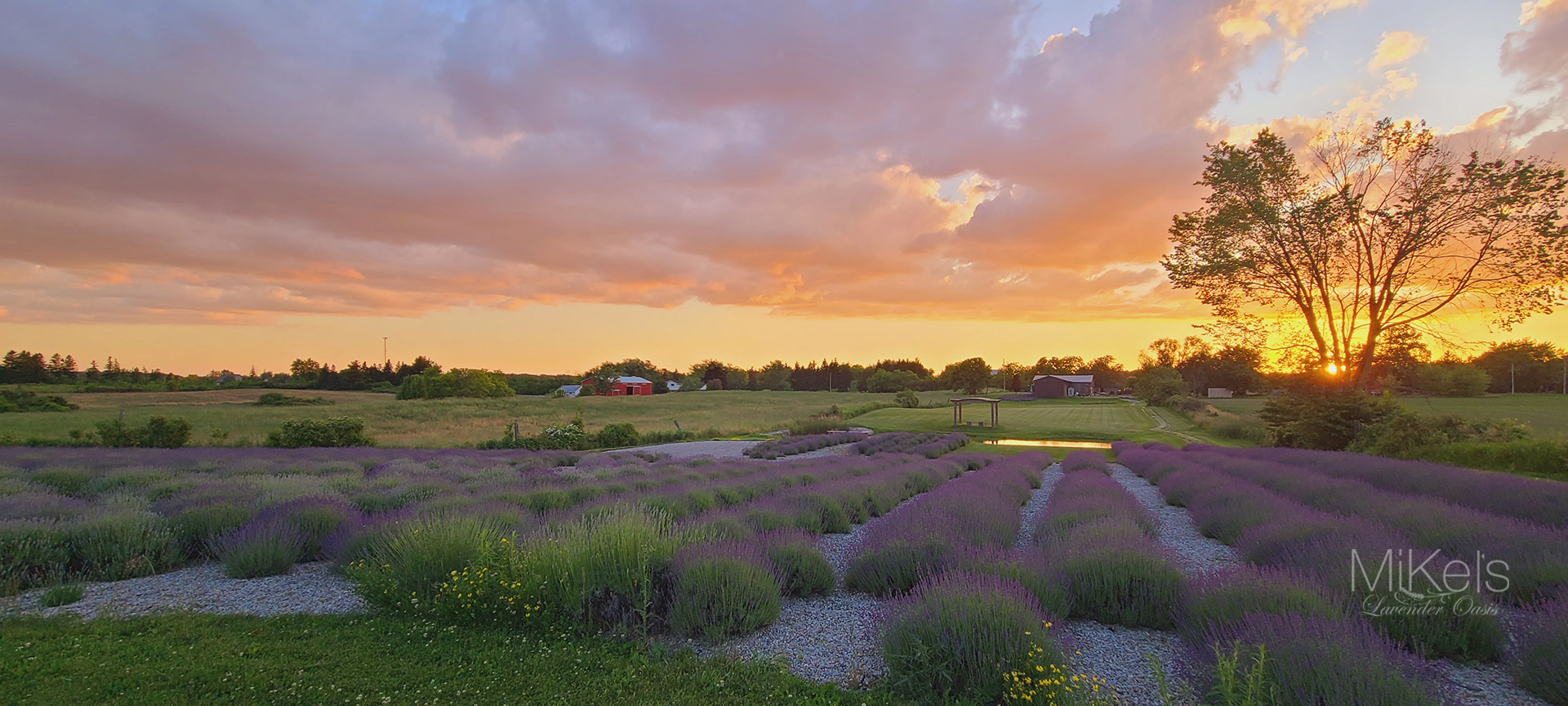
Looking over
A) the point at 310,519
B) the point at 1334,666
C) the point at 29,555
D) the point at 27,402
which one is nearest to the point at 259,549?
the point at 310,519

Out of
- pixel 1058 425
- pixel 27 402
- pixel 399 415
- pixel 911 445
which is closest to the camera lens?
pixel 911 445

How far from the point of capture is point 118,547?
613cm

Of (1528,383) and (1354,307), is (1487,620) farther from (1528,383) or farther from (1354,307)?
(1528,383)

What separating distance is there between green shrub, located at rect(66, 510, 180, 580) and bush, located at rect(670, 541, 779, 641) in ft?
18.6

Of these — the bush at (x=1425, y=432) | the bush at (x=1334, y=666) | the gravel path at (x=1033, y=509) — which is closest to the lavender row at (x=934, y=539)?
the gravel path at (x=1033, y=509)

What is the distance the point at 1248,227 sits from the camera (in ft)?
63.8

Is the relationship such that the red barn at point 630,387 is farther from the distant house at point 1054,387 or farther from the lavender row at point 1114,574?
the lavender row at point 1114,574

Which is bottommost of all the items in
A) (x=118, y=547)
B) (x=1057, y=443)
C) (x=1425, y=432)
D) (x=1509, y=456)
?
(x=1057, y=443)

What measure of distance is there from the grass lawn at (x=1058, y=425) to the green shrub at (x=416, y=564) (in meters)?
26.4

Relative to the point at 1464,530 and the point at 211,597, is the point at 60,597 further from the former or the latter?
the point at 1464,530

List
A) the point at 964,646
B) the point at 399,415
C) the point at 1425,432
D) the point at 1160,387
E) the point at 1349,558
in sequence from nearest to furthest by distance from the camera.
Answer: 1. the point at 964,646
2. the point at 1349,558
3. the point at 1425,432
4. the point at 399,415
5. the point at 1160,387

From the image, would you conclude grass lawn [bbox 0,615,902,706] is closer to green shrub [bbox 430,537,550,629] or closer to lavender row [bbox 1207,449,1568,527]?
green shrub [bbox 430,537,550,629]

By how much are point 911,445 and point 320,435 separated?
21.0 m

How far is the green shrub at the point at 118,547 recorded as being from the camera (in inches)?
237
